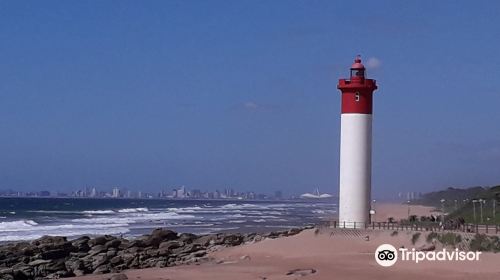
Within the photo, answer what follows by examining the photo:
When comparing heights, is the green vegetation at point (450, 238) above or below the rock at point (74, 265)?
above

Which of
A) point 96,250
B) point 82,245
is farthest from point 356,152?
point 82,245

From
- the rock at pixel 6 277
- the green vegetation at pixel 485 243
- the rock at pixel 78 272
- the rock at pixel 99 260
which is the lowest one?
the rock at pixel 6 277

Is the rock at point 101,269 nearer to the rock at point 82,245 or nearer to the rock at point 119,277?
the rock at point 119,277

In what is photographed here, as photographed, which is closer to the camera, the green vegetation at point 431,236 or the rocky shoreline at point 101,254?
the green vegetation at point 431,236

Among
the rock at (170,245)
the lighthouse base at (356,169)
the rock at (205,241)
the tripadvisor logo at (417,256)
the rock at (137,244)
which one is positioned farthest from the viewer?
the rock at (205,241)

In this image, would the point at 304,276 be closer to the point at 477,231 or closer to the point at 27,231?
the point at 477,231

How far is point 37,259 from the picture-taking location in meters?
26.4

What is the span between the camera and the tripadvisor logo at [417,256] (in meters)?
21.5

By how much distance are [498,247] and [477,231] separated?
1.98 metres

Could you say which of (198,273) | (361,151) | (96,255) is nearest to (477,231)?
(361,151)

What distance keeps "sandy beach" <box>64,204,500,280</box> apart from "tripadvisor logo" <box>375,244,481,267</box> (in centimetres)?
26

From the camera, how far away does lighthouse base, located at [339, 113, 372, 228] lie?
2541 centimetres

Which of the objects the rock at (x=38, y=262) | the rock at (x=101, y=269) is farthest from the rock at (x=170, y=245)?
the rock at (x=38, y=262)

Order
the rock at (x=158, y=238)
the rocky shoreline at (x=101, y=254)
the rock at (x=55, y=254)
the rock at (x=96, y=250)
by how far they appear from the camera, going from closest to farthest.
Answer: the rocky shoreline at (x=101, y=254) < the rock at (x=55, y=254) < the rock at (x=96, y=250) < the rock at (x=158, y=238)
